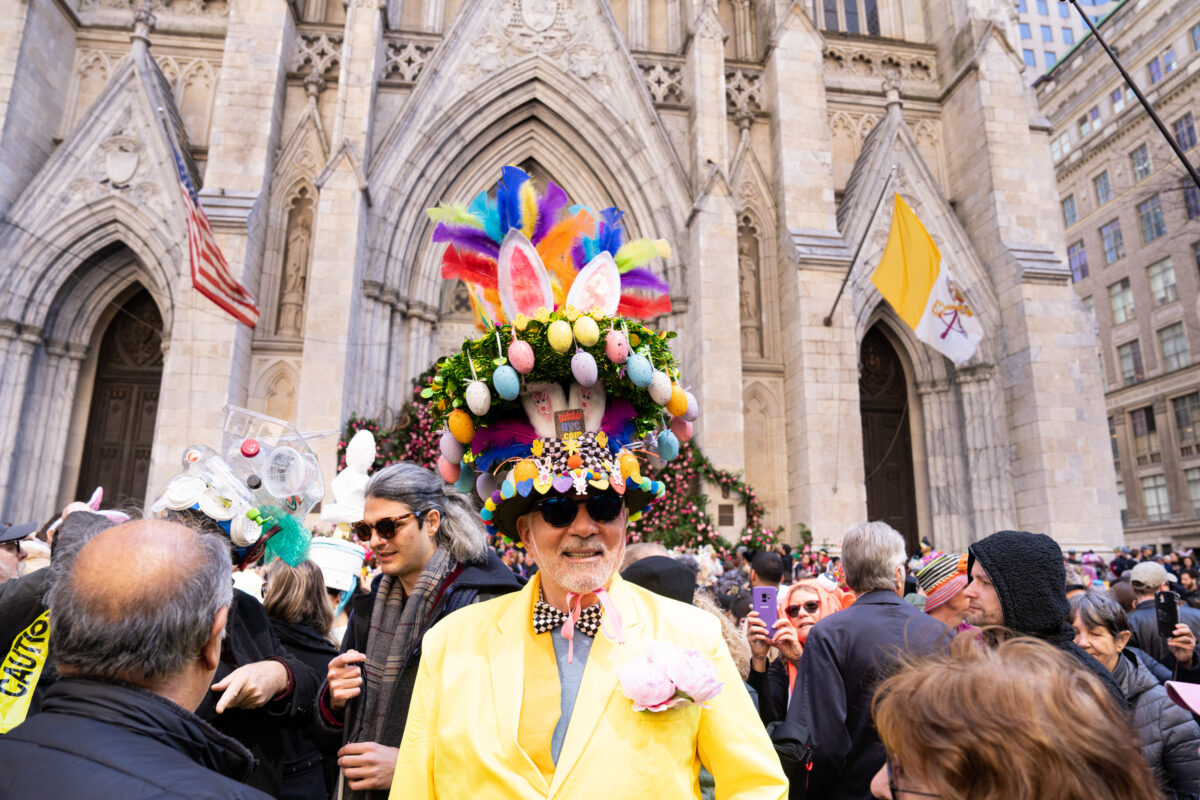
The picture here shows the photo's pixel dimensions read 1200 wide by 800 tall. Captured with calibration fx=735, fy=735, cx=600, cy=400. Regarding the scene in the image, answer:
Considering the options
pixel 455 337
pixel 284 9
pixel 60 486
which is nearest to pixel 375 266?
pixel 455 337

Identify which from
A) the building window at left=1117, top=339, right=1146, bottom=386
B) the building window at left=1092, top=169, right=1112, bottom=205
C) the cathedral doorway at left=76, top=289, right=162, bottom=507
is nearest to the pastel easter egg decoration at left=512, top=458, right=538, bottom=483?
the cathedral doorway at left=76, top=289, right=162, bottom=507

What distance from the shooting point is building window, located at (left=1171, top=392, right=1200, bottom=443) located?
31781 millimetres

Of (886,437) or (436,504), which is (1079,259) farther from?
(436,504)

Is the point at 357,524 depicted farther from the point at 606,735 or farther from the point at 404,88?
the point at 404,88

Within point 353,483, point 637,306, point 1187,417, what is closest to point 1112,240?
point 1187,417

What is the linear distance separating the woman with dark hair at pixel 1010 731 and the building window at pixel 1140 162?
41384 mm

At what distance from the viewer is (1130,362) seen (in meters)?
35.7

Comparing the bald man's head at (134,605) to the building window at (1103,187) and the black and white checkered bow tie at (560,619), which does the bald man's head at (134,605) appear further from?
the building window at (1103,187)

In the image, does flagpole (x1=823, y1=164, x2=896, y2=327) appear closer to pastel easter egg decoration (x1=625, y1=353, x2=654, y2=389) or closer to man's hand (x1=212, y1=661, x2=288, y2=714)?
pastel easter egg decoration (x1=625, y1=353, x2=654, y2=389)

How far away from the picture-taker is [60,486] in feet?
43.1

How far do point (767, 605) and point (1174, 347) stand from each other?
38.7 meters

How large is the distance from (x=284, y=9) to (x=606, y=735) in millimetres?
15507

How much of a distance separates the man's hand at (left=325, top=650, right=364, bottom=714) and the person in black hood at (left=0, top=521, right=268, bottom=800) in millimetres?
883

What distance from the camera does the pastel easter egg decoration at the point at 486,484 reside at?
2459 millimetres
